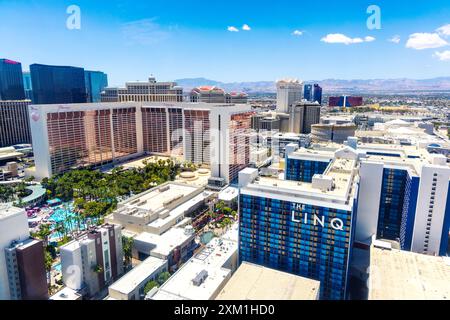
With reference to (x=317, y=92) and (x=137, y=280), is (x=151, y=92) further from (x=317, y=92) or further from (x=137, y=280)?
(x=317, y=92)

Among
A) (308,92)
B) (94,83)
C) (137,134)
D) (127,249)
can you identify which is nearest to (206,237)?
(127,249)

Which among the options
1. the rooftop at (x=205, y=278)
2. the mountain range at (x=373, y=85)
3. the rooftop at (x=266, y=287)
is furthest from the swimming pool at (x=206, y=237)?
the mountain range at (x=373, y=85)

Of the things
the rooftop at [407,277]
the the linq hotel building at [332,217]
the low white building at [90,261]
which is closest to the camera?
the rooftop at [407,277]

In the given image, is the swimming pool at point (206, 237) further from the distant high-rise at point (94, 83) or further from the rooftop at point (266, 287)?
the distant high-rise at point (94, 83)

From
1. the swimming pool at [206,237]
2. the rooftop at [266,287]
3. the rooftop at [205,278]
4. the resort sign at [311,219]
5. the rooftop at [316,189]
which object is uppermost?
the rooftop at [316,189]

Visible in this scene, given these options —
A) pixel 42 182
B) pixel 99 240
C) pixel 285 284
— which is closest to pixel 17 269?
pixel 99 240

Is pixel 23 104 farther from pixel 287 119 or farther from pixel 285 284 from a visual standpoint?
pixel 285 284
